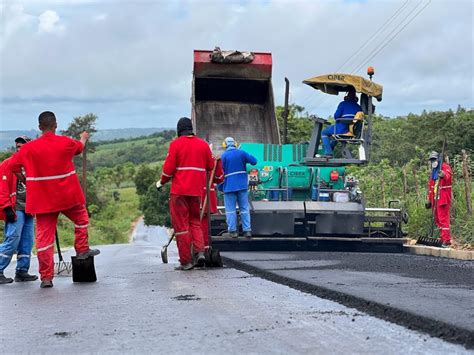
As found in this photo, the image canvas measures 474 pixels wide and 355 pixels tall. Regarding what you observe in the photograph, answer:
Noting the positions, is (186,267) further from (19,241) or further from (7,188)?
(7,188)

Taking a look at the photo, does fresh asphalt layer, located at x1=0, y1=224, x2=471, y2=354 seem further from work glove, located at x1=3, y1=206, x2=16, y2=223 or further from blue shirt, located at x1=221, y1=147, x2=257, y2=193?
blue shirt, located at x1=221, y1=147, x2=257, y2=193

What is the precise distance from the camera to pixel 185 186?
8.69 meters

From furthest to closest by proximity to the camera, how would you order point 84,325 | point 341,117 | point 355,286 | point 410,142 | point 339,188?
point 410,142
point 339,188
point 341,117
point 355,286
point 84,325

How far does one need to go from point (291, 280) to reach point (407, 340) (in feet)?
9.11

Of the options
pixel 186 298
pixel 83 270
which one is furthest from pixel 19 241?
pixel 186 298

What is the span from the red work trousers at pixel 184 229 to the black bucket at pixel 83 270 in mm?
1172

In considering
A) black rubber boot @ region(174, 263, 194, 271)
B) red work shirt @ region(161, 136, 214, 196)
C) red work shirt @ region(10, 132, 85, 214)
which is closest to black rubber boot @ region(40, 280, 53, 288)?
red work shirt @ region(10, 132, 85, 214)

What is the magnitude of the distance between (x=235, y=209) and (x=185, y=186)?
3.20 metres

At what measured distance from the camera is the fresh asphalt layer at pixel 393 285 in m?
4.59

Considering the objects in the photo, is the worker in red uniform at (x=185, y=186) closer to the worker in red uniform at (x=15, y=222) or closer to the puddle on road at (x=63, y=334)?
the worker in red uniform at (x=15, y=222)

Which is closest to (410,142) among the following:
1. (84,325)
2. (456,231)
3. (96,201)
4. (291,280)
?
(456,231)

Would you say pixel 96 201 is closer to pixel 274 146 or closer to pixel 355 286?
pixel 274 146

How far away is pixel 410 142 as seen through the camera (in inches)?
1204

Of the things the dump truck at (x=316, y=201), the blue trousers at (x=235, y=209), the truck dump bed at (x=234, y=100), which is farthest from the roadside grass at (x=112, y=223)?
the blue trousers at (x=235, y=209)
